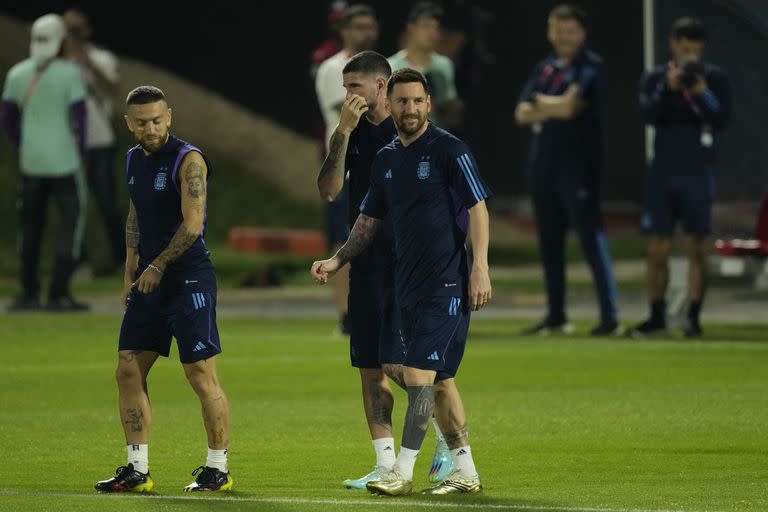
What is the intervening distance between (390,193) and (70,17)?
13.1m

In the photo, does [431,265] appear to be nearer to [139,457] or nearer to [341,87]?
[139,457]

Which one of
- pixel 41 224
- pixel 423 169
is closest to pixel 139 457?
pixel 423 169

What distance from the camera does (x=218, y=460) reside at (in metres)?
8.45

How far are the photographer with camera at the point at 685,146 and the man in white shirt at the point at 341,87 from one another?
2.51 metres

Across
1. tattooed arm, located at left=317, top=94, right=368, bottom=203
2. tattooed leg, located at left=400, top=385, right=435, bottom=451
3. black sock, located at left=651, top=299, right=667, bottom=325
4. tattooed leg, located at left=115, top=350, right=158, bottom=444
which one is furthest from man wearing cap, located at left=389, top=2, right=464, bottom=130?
tattooed leg, located at left=400, top=385, right=435, bottom=451

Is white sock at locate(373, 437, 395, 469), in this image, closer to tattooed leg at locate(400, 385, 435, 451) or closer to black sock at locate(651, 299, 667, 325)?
tattooed leg at locate(400, 385, 435, 451)

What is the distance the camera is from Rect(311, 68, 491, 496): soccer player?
8188 millimetres

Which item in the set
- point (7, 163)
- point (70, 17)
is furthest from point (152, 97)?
point (7, 163)

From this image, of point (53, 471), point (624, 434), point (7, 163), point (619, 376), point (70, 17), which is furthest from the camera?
point (7, 163)

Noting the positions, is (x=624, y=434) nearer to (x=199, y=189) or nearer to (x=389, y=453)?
(x=389, y=453)

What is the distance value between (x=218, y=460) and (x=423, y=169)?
1.61 meters

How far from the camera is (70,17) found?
68.1ft

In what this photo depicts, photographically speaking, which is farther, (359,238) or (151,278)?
(359,238)

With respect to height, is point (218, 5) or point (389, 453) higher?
point (218, 5)
